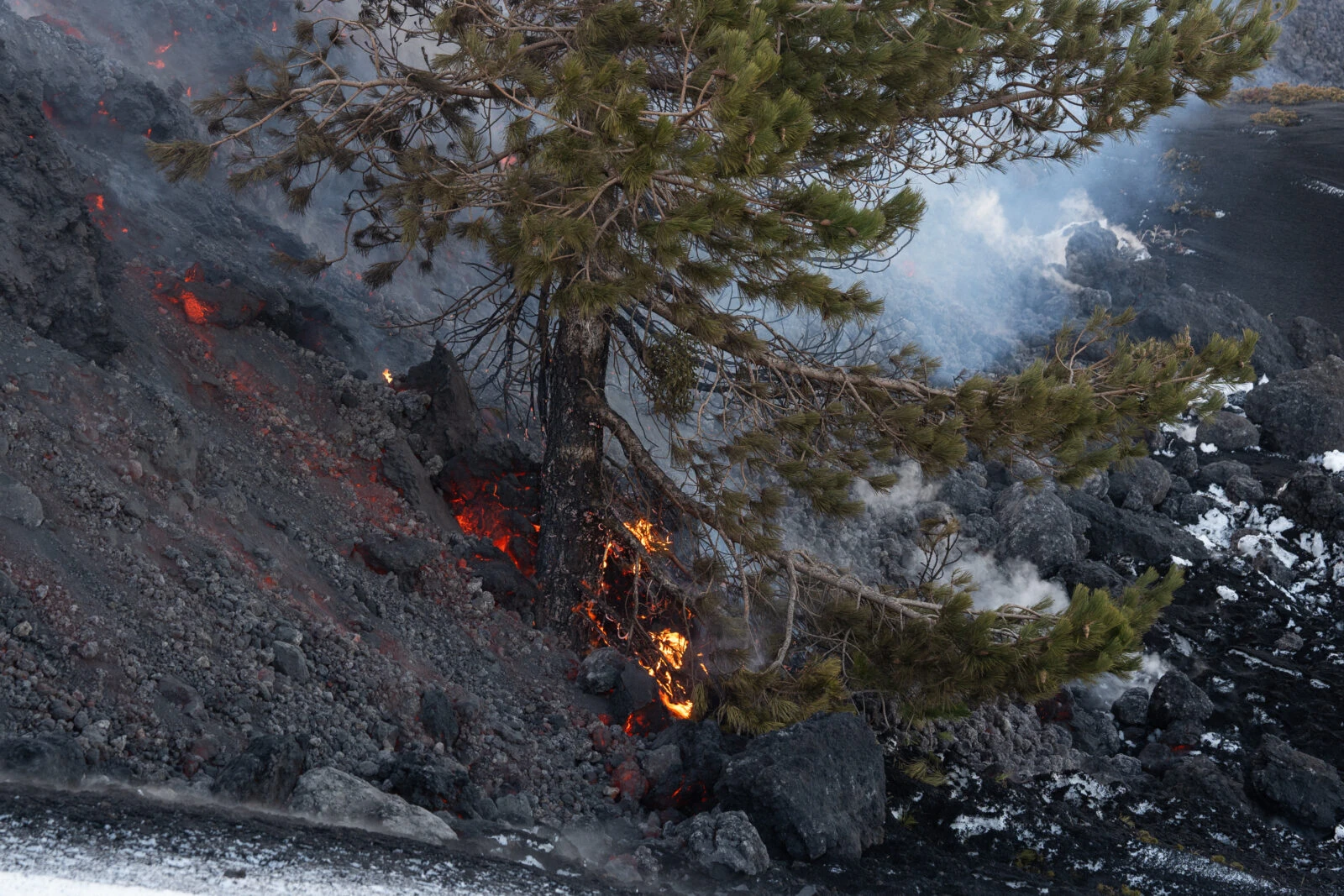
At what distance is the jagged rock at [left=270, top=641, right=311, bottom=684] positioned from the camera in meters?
A: 3.97

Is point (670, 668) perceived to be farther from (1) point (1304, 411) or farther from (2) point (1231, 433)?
(1) point (1304, 411)

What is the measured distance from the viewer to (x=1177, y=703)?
267 inches

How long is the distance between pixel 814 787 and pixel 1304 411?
34.7 feet

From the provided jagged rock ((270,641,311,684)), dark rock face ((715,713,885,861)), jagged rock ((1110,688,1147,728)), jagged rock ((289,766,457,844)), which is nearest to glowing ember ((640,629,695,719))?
dark rock face ((715,713,885,861))

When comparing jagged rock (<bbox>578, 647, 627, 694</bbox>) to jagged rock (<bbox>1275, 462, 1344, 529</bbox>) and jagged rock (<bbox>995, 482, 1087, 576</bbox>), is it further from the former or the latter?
jagged rock (<bbox>1275, 462, 1344, 529</bbox>)

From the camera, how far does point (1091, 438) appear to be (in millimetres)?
5059

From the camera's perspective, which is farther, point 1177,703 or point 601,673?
point 1177,703

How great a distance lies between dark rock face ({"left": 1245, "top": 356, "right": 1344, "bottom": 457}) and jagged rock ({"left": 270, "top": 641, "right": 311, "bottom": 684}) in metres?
12.0

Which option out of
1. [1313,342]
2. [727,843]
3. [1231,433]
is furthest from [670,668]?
[1313,342]

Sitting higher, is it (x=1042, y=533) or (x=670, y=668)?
(x=1042, y=533)

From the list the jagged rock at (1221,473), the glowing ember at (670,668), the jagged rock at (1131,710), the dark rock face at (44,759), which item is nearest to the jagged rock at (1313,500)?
the jagged rock at (1221,473)

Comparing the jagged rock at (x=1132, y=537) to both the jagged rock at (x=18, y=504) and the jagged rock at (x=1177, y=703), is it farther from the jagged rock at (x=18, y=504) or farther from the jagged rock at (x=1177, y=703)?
the jagged rock at (x=18, y=504)

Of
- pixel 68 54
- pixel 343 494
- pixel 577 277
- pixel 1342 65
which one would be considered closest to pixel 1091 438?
pixel 577 277

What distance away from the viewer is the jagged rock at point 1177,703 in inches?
266
